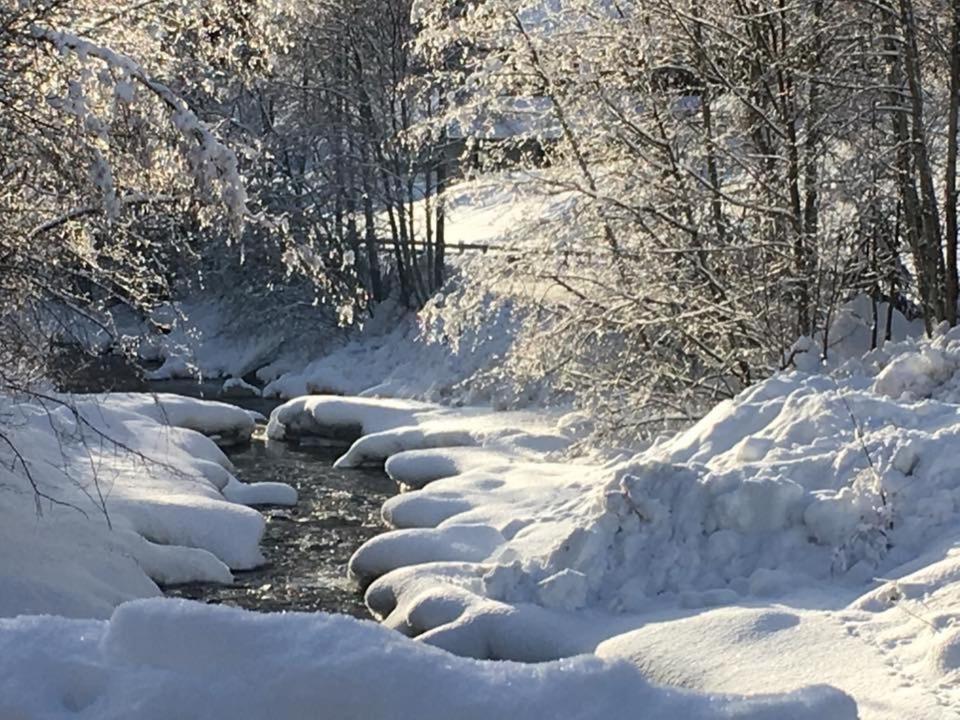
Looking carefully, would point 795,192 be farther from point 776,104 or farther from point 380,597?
point 380,597

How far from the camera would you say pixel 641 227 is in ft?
44.0

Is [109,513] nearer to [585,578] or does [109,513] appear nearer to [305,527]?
[305,527]

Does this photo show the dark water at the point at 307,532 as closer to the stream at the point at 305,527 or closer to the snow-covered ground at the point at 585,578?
the stream at the point at 305,527

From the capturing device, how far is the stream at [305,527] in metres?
10.3

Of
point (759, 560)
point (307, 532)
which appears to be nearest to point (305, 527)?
point (307, 532)

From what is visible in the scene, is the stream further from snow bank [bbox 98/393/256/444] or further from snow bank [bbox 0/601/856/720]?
snow bank [bbox 0/601/856/720]

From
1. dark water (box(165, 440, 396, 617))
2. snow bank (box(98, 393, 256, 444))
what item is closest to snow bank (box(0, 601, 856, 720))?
dark water (box(165, 440, 396, 617))

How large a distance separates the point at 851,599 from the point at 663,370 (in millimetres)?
6739

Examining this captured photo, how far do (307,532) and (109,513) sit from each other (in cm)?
226

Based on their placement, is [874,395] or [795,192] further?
[795,192]

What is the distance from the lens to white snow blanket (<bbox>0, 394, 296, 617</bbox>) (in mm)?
8805

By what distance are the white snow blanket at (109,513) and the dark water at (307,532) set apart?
11.4 inches

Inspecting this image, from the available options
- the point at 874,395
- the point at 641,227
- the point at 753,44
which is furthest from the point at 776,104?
the point at 874,395

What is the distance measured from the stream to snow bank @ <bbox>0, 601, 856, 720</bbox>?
635 cm
